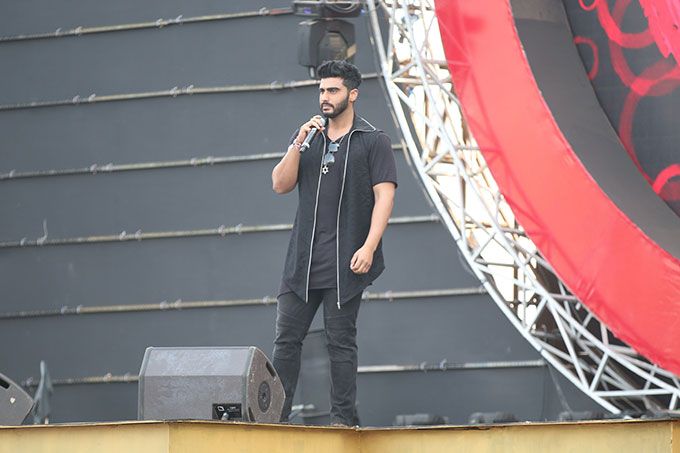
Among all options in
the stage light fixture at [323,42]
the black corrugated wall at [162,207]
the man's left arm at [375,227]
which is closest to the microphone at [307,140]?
the man's left arm at [375,227]

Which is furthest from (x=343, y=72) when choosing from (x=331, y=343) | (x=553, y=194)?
(x=553, y=194)

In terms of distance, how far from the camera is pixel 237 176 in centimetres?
948

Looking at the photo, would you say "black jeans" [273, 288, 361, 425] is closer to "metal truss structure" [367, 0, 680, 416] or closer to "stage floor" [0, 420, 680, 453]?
"stage floor" [0, 420, 680, 453]

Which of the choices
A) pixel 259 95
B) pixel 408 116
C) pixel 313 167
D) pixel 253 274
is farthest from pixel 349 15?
pixel 313 167

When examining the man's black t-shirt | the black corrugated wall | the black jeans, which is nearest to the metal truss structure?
the black corrugated wall

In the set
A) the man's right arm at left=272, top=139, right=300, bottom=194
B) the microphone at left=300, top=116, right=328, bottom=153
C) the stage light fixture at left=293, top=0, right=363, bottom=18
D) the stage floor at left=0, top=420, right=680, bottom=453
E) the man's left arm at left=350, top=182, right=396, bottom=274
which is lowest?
the stage floor at left=0, top=420, right=680, bottom=453

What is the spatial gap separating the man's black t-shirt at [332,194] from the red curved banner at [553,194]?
1.52 m

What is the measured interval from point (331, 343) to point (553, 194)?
1.87 m

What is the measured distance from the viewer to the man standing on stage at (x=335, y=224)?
5.91 meters

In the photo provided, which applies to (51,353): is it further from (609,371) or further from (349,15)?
(609,371)

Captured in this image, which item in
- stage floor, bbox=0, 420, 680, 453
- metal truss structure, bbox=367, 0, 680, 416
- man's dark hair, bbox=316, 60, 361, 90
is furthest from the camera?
metal truss structure, bbox=367, 0, 680, 416

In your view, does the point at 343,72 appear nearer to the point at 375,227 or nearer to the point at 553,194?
the point at 375,227

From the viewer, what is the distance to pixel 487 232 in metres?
7.84

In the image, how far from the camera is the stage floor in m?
4.16
